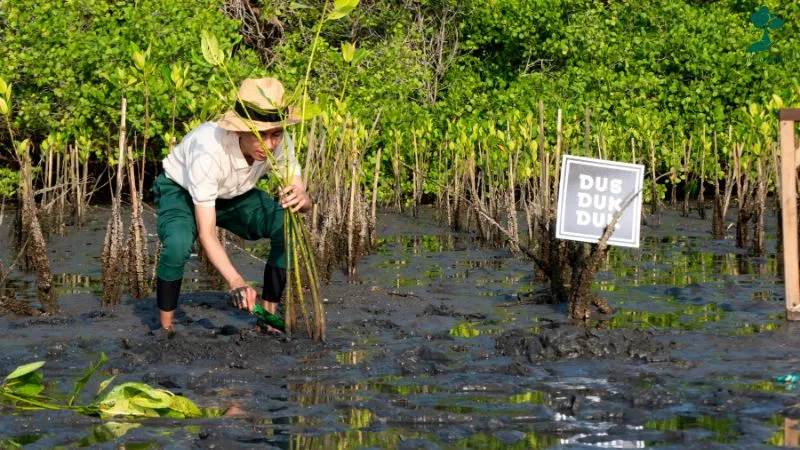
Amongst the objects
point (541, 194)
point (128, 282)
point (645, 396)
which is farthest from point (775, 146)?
point (645, 396)

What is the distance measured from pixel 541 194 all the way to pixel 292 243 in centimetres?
248

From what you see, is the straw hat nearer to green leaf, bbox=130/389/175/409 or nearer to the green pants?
the green pants

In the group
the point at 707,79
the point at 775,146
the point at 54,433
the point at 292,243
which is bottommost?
the point at 54,433

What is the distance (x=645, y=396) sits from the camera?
5.18 m

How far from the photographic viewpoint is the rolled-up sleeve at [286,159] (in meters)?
6.41

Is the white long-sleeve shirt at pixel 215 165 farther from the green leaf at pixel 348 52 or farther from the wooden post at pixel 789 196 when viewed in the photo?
the wooden post at pixel 789 196

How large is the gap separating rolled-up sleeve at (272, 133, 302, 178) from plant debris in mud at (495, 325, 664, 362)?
4.14 ft

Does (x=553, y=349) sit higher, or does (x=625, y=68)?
(x=625, y=68)

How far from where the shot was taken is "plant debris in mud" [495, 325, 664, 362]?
6129 mm

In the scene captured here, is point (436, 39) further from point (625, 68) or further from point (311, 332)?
point (311, 332)

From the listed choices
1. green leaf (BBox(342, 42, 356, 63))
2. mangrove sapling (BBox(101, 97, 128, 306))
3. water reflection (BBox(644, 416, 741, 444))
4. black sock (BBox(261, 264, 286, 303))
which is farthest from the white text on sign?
mangrove sapling (BBox(101, 97, 128, 306))

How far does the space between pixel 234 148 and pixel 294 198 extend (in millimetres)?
447

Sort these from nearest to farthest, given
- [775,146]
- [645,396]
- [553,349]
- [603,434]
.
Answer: [603,434] → [645,396] → [553,349] → [775,146]

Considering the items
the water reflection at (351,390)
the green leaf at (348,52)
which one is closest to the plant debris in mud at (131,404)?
the water reflection at (351,390)
